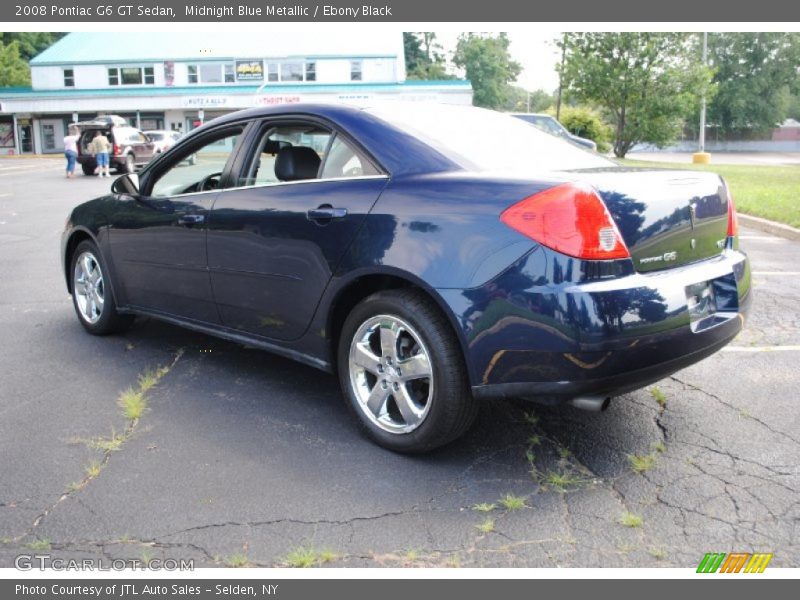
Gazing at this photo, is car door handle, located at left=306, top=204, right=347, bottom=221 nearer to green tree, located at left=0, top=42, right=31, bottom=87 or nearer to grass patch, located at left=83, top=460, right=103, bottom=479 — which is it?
grass patch, located at left=83, top=460, right=103, bottom=479

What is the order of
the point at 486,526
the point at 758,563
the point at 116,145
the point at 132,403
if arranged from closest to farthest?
the point at 758,563, the point at 486,526, the point at 132,403, the point at 116,145

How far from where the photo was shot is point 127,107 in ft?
168

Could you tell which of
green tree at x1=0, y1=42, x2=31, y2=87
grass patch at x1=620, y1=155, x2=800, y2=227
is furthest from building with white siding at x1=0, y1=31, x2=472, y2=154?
grass patch at x1=620, y1=155, x2=800, y2=227

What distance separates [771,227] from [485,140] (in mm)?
8362

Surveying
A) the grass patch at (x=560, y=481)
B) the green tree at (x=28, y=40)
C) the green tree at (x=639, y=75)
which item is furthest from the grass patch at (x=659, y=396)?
the green tree at (x=28, y=40)

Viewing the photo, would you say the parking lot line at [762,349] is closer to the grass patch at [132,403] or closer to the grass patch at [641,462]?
the grass patch at [641,462]

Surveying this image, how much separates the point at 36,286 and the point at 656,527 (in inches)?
256

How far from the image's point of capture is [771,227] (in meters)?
10.7

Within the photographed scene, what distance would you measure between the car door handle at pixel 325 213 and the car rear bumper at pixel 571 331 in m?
0.74

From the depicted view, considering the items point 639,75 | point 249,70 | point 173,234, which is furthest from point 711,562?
point 249,70

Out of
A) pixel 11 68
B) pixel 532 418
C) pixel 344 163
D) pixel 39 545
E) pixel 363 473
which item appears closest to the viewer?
pixel 39 545

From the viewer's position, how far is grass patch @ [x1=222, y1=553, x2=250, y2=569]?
8.84 ft

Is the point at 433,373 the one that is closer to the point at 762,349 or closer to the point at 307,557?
the point at 307,557

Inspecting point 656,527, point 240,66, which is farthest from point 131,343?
point 240,66
